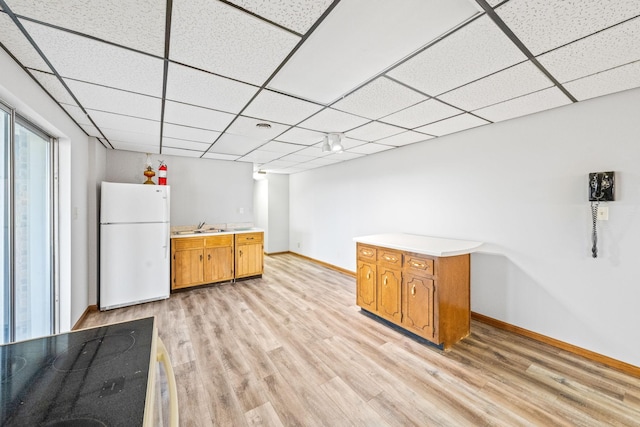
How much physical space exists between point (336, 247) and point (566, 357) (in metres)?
3.64

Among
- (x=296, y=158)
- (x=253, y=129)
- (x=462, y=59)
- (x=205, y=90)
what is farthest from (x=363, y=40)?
(x=296, y=158)

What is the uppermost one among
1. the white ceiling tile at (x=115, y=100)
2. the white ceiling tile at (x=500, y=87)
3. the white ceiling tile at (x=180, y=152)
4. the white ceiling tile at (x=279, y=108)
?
the white ceiling tile at (x=180, y=152)

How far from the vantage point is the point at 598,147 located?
2.27 meters

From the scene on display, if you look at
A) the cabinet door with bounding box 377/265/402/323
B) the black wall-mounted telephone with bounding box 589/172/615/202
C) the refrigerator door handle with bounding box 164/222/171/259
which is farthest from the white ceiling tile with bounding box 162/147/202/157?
the black wall-mounted telephone with bounding box 589/172/615/202

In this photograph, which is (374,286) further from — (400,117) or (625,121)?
(625,121)

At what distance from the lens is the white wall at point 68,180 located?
172 centimetres

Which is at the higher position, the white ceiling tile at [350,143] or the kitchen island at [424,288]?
the white ceiling tile at [350,143]

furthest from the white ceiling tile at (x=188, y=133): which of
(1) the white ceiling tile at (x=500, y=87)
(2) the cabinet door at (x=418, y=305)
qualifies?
(2) the cabinet door at (x=418, y=305)

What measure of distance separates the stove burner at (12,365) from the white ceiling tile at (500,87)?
2.82 metres

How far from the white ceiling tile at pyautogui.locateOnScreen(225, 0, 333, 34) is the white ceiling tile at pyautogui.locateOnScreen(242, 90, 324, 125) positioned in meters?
0.80

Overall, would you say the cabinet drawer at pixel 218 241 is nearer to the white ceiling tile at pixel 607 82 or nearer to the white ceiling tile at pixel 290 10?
the white ceiling tile at pixel 290 10

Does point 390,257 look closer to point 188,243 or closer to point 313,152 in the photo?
point 313,152

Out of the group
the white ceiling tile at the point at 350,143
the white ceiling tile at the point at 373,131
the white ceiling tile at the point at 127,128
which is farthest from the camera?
the white ceiling tile at the point at 350,143

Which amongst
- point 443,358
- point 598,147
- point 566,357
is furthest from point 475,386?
point 598,147
